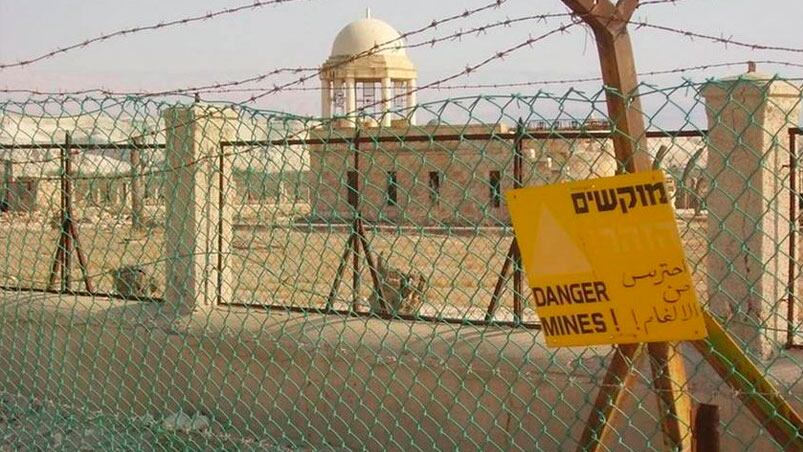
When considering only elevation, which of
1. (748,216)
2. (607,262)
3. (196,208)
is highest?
(196,208)

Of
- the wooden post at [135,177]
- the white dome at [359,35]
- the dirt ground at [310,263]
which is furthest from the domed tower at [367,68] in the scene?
the wooden post at [135,177]

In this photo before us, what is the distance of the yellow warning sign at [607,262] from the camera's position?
92.4 inches

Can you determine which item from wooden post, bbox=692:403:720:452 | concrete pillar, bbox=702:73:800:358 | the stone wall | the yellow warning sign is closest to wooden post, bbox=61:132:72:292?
the stone wall

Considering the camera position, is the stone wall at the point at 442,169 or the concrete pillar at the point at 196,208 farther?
the concrete pillar at the point at 196,208

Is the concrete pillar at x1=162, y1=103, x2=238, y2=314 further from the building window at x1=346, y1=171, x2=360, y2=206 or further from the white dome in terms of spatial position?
the white dome

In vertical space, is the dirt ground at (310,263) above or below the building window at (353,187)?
below

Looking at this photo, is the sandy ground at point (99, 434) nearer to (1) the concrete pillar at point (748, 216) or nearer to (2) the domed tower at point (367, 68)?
(1) the concrete pillar at point (748, 216)

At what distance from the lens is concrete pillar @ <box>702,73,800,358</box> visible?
3.78 meters

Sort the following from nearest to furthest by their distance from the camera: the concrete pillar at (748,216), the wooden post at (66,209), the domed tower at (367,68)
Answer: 1. the concrete pillar at (748,216)
2. the wooden post at (66,209)
3. the domed tower at (367,68)

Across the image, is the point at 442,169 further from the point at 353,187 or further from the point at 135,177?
the point at 135,177

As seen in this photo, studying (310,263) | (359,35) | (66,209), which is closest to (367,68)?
(359,35)

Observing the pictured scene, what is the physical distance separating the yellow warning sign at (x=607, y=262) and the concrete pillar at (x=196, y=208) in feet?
8.93

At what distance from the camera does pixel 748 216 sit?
377 centimetres

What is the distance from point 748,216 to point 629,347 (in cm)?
148
